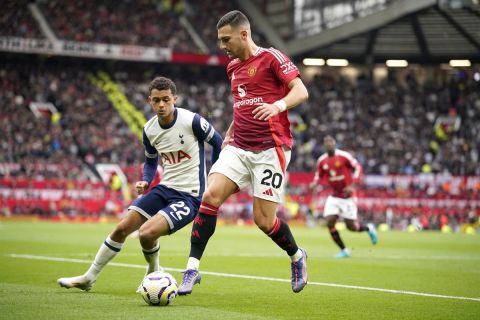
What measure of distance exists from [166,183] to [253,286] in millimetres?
1912

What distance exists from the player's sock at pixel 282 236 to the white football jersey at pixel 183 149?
4.01ft

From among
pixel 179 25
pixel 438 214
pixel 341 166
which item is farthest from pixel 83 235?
pixel 179 25

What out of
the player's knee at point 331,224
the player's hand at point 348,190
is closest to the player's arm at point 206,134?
the player's knee at point 331,224

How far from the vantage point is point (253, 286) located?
34.2ft

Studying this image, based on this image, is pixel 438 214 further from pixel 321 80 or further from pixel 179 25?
pixel 179 25

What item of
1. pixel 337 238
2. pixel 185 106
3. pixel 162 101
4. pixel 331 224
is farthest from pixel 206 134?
pixel 185 106

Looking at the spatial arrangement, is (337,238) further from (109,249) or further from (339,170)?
(109,249)

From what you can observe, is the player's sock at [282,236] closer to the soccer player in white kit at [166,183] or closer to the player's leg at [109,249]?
the soccer player in white kit at [166,183]

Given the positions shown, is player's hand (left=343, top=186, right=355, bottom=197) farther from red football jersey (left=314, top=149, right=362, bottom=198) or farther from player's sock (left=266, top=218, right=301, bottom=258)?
player's sock (left=266, top=218, right=301, bottom=258)

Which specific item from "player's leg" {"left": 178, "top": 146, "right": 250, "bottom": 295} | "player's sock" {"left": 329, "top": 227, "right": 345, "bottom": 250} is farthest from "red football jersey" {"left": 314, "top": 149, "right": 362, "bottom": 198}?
"player's leg" {"left": 178, "top": 146, "right": 250, "bottom": 295}

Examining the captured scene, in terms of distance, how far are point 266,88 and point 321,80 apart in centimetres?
4571

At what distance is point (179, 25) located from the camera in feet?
167

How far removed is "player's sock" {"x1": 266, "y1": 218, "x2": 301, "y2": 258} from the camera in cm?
867

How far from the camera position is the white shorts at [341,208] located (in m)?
18.4
